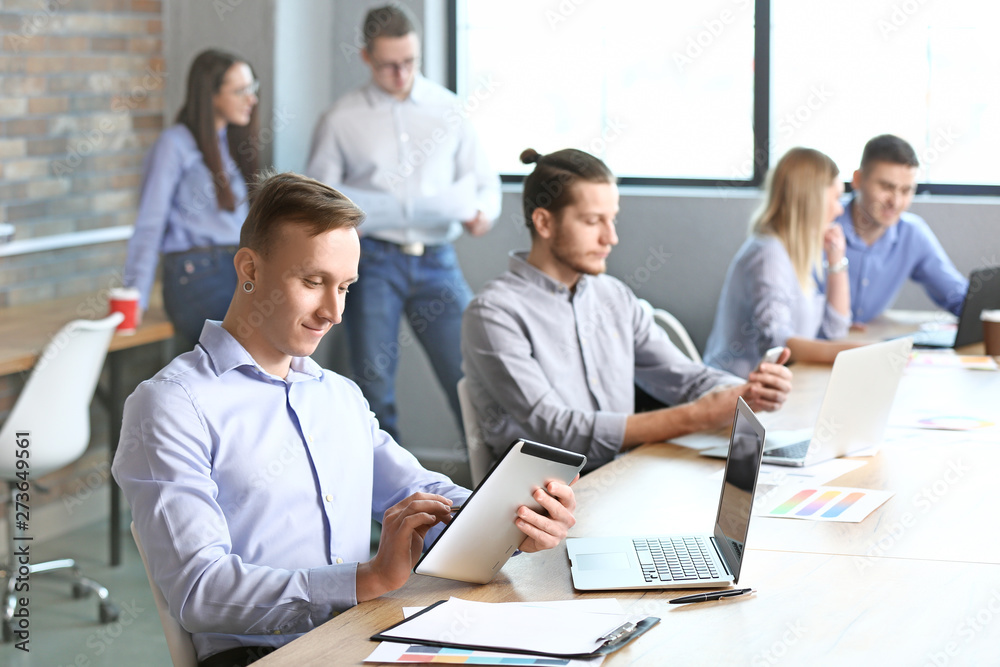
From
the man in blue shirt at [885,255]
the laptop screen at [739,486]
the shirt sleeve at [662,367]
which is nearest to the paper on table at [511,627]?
the laptop screen at [739,486]

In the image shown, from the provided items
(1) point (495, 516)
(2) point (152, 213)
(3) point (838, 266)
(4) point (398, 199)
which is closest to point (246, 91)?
(2) point (152, 213)

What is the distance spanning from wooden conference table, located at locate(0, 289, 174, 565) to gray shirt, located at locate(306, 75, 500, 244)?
81cm

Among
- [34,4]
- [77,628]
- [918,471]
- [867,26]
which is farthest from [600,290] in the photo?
[34,4]

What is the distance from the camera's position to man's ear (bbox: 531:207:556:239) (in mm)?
2402

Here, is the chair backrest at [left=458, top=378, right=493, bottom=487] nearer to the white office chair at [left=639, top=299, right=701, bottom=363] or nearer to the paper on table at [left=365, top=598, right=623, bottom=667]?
the white office chair at [left=639, top=299, right=701, bottom=363]

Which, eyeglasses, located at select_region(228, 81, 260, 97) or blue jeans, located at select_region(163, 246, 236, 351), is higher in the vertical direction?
eyeglasses, located at select_region(228, 81, 260, 97)

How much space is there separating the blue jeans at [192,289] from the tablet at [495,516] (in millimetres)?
2366

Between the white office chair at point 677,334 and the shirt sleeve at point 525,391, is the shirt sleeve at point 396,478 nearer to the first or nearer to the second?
the shirt sleeve at point 525,391

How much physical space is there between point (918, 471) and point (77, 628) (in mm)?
2302

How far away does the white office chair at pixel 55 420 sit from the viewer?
2.91 meters

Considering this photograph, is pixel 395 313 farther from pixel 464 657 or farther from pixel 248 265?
pixel 464 657

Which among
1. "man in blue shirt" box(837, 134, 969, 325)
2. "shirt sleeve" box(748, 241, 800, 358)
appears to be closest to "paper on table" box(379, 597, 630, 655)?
"shirt sleeve" box(748, 241, 800, 358)

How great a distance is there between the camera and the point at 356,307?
12.5 feet

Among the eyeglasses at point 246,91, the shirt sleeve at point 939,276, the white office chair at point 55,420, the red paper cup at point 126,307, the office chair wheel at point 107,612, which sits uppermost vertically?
the eyeglasses at point 246,91
